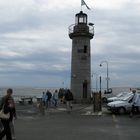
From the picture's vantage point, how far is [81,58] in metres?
52.8

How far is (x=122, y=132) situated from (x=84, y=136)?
244cm

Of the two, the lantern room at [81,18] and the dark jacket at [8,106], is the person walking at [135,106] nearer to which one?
the dark jacket at [8,106]

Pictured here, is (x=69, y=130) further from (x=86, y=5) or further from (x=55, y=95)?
(x=86, y=5)

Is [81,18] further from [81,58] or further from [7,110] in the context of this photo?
[7,110]

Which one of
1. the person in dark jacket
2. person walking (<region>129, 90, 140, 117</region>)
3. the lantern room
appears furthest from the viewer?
the lantern room

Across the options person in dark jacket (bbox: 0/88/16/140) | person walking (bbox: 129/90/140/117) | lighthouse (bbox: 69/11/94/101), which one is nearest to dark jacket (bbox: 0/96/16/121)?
person in dark jacket (bbox: 0/88/16/140)

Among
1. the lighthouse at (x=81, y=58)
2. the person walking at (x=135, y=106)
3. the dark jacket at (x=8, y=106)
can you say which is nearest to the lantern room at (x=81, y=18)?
the lighthouse at (x=81, y=58)

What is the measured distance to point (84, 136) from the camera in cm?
1723

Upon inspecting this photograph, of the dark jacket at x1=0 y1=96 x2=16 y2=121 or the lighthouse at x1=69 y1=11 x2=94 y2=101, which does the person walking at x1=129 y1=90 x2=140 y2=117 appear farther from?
the lighthouse at x1=69 y1=11 x2=94 y2=101

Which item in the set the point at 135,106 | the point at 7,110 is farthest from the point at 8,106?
the point at 135,106

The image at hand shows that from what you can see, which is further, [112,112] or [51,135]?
[112,112]

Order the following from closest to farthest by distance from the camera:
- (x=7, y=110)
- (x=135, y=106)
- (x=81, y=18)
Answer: (x=7, y=110) → (x=135, y=106) → (x=81, y=18)

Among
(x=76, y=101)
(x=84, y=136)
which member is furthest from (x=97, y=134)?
Answer: (x=76, y=101)

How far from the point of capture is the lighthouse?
52438 mm
